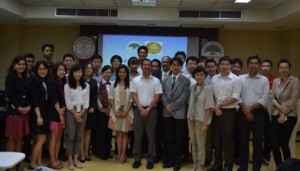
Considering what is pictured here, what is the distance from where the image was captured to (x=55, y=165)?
4316mm

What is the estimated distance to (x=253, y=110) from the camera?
407cm

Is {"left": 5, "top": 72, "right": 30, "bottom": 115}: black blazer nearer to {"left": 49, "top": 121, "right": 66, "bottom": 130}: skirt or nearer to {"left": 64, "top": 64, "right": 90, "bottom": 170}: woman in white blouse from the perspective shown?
{"left": 49, "top": 121, "right": 66, "bottom": 130}: skirt

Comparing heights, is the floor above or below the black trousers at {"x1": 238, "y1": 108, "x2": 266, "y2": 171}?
below

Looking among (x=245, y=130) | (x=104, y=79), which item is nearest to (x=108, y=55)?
(x=104, y=79)

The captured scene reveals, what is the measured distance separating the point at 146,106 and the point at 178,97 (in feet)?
1.55

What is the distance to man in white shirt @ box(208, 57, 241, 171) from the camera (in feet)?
13.4

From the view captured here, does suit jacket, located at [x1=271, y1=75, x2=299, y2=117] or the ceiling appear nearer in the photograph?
suit jacket, located at [x1=271, y1=75, x2=299, y2=117]

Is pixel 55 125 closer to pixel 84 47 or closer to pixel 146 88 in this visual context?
pixel 146 88

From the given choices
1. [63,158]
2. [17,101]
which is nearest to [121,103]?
[63,158]

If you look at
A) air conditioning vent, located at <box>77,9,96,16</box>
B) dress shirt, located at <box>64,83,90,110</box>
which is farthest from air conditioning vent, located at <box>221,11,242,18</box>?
dress shirt, located at <box>64,83,90,110</box>

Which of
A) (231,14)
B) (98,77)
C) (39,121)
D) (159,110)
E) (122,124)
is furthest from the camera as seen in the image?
(231,14)

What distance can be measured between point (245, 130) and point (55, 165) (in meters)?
2.60

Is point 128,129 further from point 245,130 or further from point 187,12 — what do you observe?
point 187,12

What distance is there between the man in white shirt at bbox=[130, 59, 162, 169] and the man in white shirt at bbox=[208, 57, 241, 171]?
0.84 metres
